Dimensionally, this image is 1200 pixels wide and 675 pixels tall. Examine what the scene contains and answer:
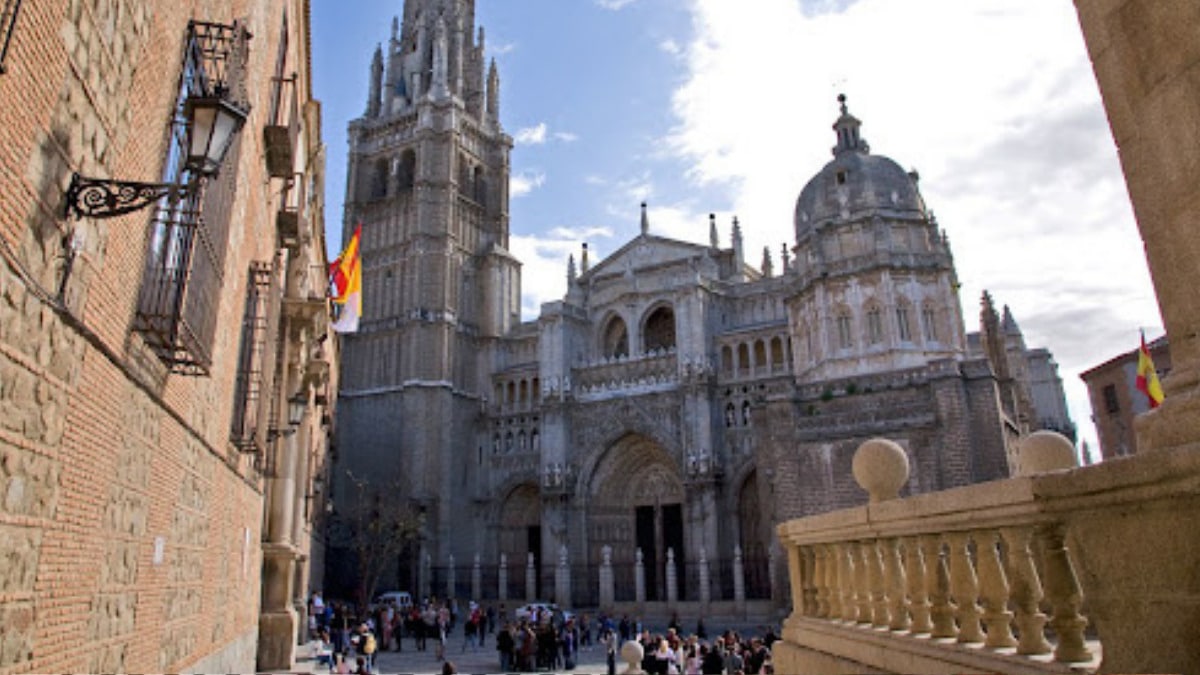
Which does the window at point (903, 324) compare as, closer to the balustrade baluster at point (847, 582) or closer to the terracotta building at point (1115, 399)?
the terracotta building at point (1115, 399)

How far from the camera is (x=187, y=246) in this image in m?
5.50

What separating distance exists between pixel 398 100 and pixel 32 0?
153 feet

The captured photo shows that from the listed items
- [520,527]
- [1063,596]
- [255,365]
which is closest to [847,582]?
[1063,596]

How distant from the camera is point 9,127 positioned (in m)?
3.18

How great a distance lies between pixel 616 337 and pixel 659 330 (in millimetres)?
2301

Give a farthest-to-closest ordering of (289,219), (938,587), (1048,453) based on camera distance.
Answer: (289,219), (1048,453), (938,587)

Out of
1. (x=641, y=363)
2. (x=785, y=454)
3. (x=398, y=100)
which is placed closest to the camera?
(x=785, y=454)

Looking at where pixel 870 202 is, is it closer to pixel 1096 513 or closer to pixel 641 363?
pixel 641 363

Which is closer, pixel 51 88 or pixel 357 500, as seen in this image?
pixel 51 88

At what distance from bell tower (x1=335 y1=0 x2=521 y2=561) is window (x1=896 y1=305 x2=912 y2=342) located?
854 inches

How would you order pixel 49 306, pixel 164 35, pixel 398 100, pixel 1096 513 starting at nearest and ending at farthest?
pixel 1096 513 < pixel 49 306 < pixel 164 35 < pixel 398 100

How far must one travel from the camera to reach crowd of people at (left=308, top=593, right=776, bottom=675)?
13.5 m

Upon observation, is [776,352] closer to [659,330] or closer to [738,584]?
[659,330]

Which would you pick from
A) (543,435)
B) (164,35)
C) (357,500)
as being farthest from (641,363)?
(164,35)
